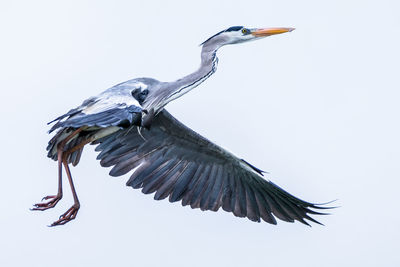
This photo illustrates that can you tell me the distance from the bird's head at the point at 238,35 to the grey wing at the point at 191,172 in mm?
997

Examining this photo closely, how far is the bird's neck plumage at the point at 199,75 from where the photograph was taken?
9.87m

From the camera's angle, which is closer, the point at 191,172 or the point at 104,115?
the point at 104,115

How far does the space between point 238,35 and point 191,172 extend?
163cm

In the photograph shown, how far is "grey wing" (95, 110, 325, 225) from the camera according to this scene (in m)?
10.5

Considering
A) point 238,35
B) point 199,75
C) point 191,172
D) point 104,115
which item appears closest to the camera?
point 104,115

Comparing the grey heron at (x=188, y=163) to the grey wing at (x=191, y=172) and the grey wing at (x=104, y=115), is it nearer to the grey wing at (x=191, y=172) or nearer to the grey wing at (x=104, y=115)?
the grey wing at (x=191, y=172)

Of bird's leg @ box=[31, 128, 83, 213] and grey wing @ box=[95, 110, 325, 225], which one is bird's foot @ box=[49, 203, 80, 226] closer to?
bird's leg @ box=[31, 128, 83, 213]

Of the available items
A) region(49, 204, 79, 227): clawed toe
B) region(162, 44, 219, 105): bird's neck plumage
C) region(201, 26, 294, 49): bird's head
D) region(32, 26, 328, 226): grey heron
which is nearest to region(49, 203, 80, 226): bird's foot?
region(49, 204, 79, 227): clawed toe

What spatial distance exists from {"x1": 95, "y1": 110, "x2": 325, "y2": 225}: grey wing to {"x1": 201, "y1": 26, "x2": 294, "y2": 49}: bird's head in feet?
3.27

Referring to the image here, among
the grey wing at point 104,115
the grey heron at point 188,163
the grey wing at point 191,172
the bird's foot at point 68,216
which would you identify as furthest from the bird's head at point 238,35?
the bird's foot at point 68,216

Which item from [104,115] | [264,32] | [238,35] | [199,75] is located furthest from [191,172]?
[104,115]

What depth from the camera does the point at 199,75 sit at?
9.88 meters

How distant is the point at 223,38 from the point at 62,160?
208cm

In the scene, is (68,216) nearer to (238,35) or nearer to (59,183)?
(59,183)
